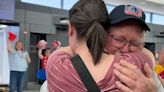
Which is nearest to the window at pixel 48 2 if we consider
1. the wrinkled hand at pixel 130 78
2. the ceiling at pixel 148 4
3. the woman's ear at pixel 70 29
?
the ceiling at pixel 148 4

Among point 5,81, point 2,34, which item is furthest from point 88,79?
point 2,34

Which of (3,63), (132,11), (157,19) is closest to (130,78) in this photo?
(132,11)

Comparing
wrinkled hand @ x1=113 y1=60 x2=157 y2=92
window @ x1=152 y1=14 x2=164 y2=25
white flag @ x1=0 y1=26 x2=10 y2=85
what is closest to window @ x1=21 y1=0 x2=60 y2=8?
white flag @ x1=0 y1=26 x2=10 y2=85

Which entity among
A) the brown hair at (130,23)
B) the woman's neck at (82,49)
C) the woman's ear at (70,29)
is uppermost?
the brown hair at (130,23)

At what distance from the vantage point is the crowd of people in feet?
3.53

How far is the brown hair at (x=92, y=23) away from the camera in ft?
3.55

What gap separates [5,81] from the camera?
6996 mm

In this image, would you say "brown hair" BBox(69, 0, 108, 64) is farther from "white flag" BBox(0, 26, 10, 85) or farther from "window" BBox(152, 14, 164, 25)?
"window" BBox(152, 14, 164, 25)

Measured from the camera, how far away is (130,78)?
3.57 feet

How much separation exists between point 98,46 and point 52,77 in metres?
0.18

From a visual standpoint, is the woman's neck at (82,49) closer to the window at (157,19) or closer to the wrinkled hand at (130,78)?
the wrinkled hand at (130,78)

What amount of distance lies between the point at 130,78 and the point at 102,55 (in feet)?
0.36

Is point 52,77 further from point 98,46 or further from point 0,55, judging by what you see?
point 0,55

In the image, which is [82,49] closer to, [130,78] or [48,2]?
[130,78]
